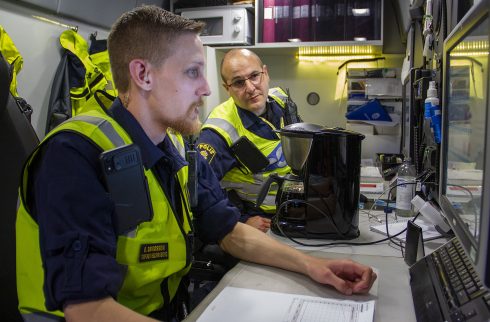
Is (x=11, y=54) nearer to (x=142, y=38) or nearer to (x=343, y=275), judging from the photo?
(x=142, y=38)

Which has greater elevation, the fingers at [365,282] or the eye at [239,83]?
the eye at [239,83]

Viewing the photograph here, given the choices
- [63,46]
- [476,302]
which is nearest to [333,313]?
[476,302]

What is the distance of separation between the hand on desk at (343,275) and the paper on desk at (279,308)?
0.15 ft

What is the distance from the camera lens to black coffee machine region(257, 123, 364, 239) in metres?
1.34

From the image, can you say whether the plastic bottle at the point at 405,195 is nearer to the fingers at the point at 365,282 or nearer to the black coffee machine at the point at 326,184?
the black coffee machine at the point at 326,184

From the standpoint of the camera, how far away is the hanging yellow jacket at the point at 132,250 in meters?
0.86

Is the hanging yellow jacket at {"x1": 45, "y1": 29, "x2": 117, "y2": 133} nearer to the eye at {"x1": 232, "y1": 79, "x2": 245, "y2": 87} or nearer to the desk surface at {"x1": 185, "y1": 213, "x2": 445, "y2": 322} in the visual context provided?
the eye at {"x1": 232, "y1": 79, "x2": 245, "y2": 87}

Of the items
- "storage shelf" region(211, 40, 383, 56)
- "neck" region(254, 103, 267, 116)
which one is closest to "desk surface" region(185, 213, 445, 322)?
"neck" region(254, 103, 267, 116)

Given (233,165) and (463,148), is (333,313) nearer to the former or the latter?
(463,148)

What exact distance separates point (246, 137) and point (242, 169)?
0.15 metres

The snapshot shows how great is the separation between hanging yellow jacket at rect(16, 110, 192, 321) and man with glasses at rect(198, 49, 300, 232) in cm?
77

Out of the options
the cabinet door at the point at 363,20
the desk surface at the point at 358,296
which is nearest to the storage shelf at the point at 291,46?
the cabinet door at the point at 363,20

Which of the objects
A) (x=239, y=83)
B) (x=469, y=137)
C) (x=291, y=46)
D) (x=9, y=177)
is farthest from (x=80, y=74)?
(x=469, y=137)

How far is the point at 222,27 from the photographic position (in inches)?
124
